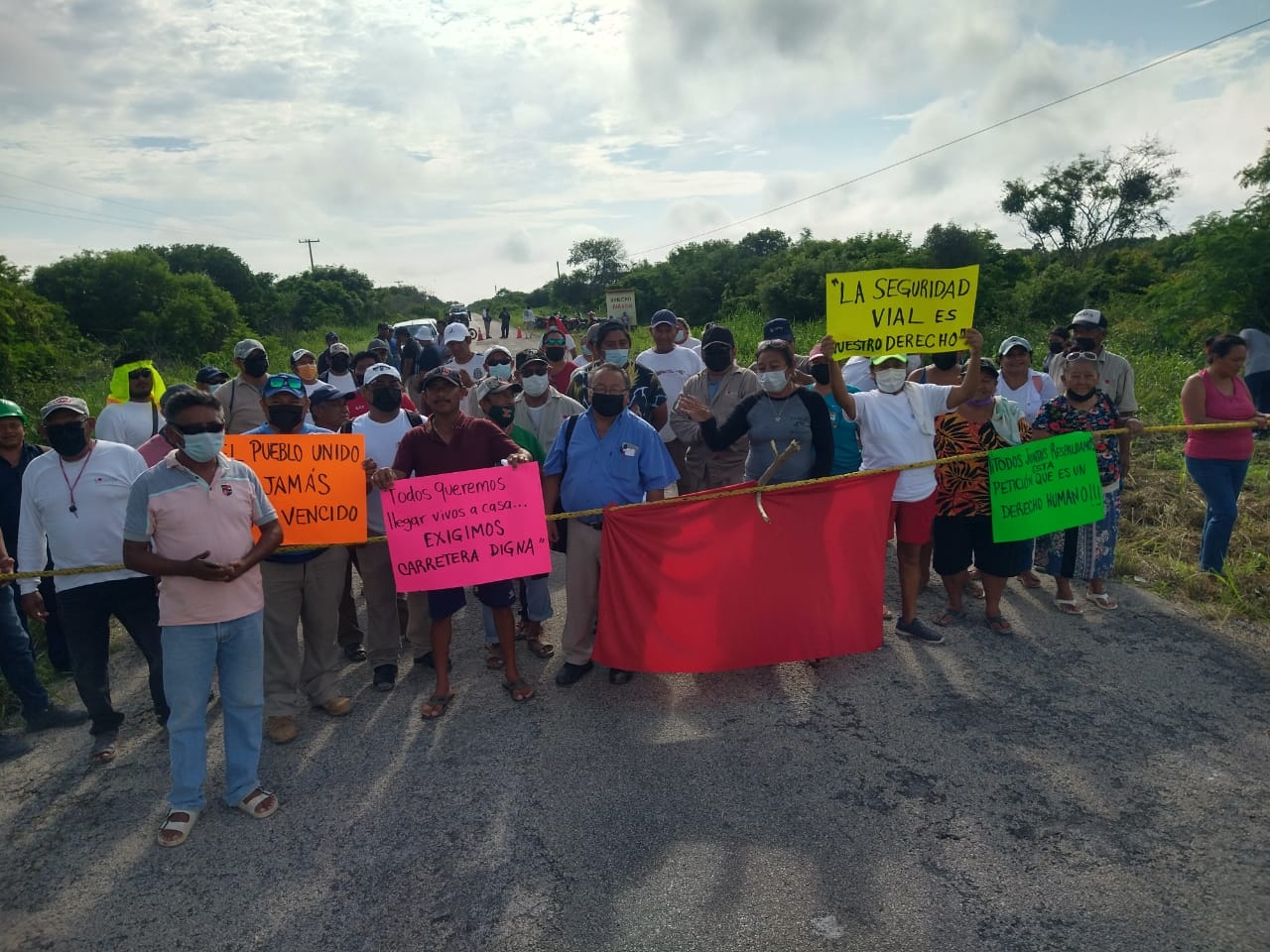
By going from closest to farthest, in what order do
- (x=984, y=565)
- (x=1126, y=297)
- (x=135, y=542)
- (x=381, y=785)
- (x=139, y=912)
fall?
(x=139, y=912) < (x=135, y=542) < (x=381, y=785) < (x=984, y=565) < (x=1126, y=297)

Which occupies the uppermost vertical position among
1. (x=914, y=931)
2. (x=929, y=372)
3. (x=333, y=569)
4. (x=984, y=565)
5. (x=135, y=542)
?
(x=929, y=372)

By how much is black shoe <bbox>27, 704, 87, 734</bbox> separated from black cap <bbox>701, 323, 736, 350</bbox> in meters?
4.85

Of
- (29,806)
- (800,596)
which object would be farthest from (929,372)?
(29,806)

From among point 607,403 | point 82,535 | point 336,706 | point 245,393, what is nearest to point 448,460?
point 607,403

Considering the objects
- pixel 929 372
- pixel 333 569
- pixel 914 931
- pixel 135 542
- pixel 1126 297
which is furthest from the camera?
pixel 1126 297

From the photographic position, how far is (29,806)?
4094mm

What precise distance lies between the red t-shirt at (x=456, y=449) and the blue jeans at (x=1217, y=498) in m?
5.07

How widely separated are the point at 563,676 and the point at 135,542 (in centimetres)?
254

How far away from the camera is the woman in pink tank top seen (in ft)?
18.2

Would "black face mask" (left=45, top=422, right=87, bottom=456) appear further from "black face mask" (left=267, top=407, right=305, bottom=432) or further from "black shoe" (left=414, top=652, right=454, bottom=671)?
"black shoe" (left=414, top=652, right=454, bottom=671)

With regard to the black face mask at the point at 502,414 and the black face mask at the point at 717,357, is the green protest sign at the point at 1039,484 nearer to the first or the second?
the black face mask at the point at 717,357

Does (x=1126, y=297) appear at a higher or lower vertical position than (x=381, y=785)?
higher

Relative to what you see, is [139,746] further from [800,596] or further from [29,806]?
[800,596]

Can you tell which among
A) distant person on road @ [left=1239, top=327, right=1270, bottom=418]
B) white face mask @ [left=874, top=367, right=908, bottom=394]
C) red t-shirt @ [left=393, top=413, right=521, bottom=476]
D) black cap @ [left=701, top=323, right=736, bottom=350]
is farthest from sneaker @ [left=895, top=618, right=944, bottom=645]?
distant person on road @ [left=1239, top=327, right=1270, bottom=418]
